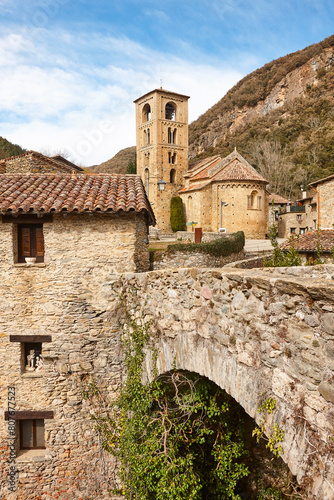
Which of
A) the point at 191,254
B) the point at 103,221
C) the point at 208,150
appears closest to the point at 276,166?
the point at 208,150

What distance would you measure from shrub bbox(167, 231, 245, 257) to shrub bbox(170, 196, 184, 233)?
64.2 feet

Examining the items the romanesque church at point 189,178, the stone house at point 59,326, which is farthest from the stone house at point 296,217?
the stone house at point 59,326

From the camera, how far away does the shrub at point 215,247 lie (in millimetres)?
13094

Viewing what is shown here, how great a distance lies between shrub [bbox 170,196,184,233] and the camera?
36562mm

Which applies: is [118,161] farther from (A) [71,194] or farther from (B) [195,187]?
(A) [71,194]

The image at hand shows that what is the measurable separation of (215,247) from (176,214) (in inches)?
892

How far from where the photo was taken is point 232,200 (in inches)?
1227

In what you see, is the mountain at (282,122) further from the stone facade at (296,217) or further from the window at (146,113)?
the window at (146,113)

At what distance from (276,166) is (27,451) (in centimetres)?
5361

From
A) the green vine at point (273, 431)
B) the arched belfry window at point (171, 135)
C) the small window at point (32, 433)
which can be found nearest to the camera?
the green vine at point (273, 431)

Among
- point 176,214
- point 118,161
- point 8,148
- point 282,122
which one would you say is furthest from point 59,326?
point 118,161

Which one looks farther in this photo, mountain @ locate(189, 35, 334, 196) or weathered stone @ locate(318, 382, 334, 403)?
mountain @ locate(189, 35, 334, 196)

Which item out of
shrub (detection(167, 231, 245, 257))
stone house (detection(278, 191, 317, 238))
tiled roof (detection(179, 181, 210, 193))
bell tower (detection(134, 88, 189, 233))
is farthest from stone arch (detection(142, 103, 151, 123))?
shrub (detection(167, 231, 245, 257))

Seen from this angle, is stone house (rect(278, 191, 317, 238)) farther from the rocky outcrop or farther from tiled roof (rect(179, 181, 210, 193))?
the rocky outcrop
